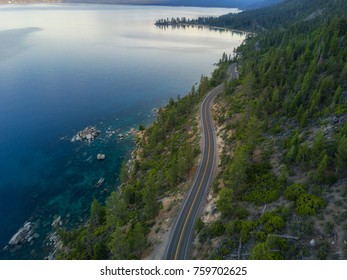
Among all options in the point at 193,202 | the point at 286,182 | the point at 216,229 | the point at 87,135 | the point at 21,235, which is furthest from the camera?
the point at 87,135

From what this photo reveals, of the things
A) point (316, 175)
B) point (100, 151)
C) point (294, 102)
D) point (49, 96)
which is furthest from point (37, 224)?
point (49, 96)

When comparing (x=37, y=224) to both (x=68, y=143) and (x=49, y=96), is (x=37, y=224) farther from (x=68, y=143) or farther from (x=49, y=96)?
(x=49, y=96)

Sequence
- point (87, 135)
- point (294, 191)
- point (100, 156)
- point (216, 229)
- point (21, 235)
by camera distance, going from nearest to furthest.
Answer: point (294, 191) < point (216, 229) < point (21, 235) < point (100, 156) < point (87, 135)

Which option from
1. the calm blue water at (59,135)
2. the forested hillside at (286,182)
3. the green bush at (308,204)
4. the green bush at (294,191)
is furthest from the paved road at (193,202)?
the calm blue water at (59,135)

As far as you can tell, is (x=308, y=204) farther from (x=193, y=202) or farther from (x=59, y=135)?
(x=59, y=135)

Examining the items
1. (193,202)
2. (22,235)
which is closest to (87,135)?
(22,235)

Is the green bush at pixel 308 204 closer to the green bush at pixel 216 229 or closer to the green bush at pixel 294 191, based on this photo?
the green bush at pixel 294 191

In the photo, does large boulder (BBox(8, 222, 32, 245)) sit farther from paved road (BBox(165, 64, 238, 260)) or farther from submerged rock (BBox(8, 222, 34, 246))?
paved road (BBox(165, 64, 238, 260))

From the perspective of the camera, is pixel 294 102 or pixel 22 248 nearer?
pixel 22 248
